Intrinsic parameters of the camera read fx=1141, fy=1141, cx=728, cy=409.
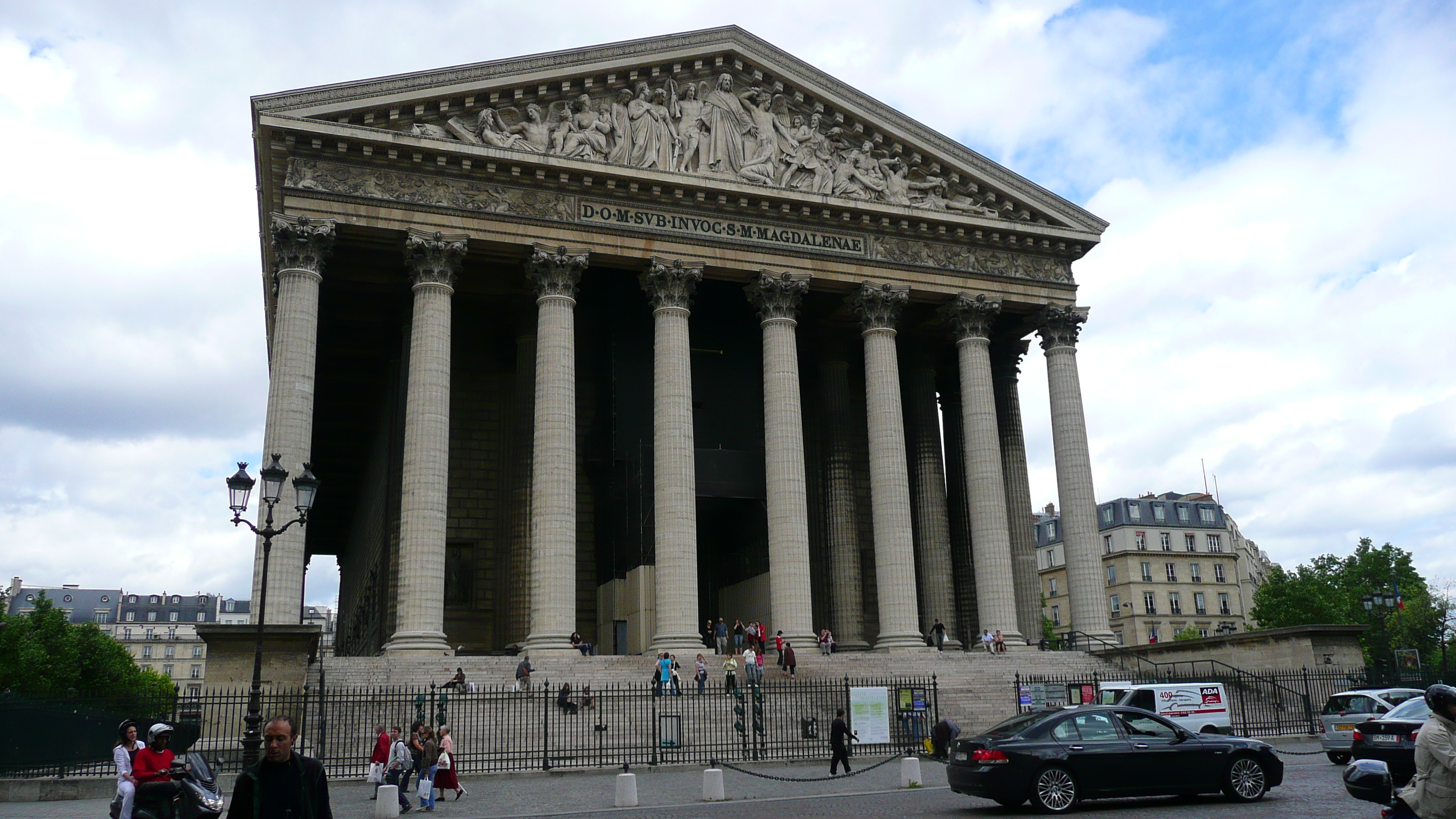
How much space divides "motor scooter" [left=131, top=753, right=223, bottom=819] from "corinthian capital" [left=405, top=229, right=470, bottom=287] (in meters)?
21.3

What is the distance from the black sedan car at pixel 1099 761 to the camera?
47.5 feet

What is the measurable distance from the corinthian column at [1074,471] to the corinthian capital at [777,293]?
30.1 feet

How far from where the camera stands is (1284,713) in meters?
28.8

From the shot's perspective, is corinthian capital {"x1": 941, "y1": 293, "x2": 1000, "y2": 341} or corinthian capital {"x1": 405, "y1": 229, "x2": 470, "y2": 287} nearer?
corinthian capital {"x1": 405, "y1": 229, "x2": 470, "y2": 287}

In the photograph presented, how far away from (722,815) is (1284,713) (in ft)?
65.4

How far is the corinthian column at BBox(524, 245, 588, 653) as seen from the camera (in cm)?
3070

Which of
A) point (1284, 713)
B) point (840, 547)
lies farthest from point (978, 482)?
point (1284, 713)

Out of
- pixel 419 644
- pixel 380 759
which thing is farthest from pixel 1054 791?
pixel 419 644

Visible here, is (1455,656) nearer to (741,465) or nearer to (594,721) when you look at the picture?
(741,465)

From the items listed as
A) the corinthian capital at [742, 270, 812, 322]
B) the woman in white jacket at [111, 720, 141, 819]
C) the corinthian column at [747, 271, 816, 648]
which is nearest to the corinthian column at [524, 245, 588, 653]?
the corinthian capital at [742, 270, 812, 322]

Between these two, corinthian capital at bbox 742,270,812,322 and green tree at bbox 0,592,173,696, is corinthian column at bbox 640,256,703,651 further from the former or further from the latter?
green tree at bbox 0,592,173,696

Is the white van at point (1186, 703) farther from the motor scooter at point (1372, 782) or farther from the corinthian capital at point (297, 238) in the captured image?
the corinthian capital at point (297, 238)

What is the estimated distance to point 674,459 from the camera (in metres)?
32.9

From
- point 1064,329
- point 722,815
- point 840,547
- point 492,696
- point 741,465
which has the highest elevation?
point 1064,329
